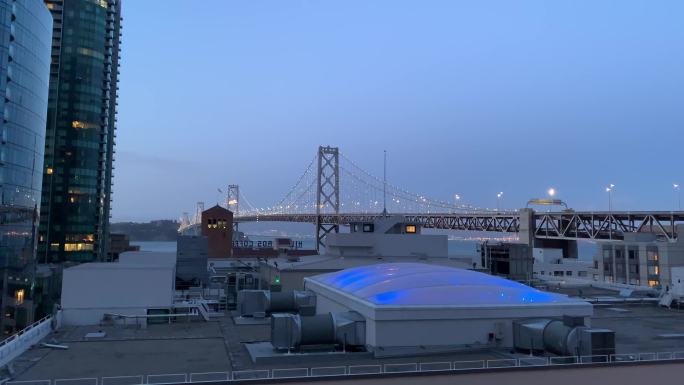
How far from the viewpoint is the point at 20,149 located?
154 feet

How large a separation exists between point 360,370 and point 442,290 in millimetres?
5518

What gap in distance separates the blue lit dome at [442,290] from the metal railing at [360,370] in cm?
291

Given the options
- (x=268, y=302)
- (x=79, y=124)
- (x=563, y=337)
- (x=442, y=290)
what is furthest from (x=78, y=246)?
(x=563, y=337)

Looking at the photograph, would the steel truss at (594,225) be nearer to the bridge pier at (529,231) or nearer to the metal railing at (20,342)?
the bridge pier at (529,231)

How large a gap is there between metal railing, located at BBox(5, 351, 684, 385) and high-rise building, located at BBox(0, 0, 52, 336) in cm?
3424

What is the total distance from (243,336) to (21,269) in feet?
108

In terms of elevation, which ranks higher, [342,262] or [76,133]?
[76,133]

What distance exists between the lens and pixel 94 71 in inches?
3246

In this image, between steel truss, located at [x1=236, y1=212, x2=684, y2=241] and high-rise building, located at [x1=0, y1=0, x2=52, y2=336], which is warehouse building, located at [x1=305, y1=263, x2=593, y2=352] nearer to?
high-rise building, located at [x1=0, y1=0, x2=52, y2=336]

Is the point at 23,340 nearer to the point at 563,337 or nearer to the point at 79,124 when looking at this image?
the point at 563,337

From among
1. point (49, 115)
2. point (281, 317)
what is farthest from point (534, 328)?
point (49, 115)

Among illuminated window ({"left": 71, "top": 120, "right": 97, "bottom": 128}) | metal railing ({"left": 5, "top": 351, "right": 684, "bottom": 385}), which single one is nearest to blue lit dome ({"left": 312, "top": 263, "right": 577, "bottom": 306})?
metal railing ({"left": 5, "top": 351, "right": 684, "bottom": 385})

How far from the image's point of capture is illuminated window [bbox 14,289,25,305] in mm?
44669

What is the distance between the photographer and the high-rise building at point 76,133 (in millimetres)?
76188
